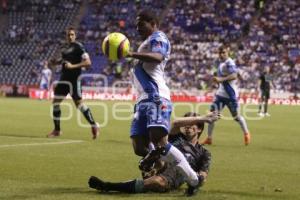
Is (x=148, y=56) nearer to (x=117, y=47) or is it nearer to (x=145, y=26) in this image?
(x=117, y=47)

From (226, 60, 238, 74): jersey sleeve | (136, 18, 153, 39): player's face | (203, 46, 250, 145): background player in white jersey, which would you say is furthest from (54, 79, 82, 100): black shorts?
(136, 18, 153, 39): player's face

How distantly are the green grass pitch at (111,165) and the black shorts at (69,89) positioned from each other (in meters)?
0.98

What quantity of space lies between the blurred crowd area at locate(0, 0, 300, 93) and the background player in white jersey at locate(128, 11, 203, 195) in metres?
34.7

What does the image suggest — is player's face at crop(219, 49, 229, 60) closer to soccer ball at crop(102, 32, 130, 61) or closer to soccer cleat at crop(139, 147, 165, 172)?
soccer ball at crop(102, 32, 130, 61)

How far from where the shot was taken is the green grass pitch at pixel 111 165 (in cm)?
811

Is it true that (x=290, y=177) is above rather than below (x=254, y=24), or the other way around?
below

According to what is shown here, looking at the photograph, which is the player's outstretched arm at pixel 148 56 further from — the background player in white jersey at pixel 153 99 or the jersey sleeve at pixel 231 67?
the jersey sleeve at pixel 231 67

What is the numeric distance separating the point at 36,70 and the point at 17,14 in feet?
23.7

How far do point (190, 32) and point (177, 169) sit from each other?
42246mm

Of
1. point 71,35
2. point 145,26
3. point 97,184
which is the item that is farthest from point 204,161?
point 71,35

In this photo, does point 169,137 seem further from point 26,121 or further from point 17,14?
point 17,14

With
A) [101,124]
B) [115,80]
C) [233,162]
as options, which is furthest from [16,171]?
[115,80]

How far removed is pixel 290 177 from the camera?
32.3 feet

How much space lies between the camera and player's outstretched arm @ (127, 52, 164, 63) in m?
7.71
